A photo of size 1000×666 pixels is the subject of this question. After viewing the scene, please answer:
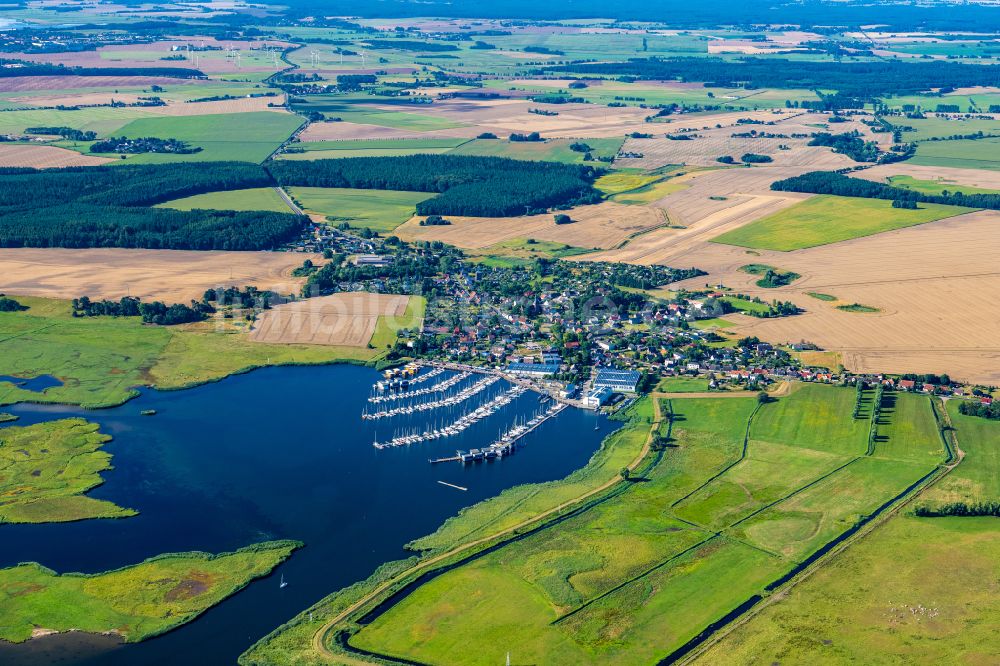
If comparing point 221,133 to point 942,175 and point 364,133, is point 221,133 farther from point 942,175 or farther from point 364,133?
point 942,175

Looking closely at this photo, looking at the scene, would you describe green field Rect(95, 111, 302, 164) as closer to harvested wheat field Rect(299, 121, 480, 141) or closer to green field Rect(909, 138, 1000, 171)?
harvested wheat field Rect(299, 121, 480, 141)

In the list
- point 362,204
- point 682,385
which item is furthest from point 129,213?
point 682,385

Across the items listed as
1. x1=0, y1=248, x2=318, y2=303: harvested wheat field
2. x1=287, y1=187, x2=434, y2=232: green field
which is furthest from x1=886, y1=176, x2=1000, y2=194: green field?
x1=0, y1=248, x2=318, y2=303: harvested wheat field

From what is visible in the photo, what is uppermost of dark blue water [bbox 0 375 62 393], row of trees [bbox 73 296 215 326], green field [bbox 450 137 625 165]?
green field [bbox 450 137 625 165]

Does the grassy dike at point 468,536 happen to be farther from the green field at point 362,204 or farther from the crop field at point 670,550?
the green field at point 362,204

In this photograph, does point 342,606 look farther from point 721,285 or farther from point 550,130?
point 550,130

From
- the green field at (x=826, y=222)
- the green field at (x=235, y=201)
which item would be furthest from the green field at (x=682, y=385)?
the green field at (x=235, y=201)

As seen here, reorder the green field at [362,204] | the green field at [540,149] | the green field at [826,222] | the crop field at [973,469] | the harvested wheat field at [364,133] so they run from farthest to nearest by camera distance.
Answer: the harvested wheat field at [364,133], the green field at [540,149], the green field at [362,204], the green field at [826,222], the crop field at [973,469]
